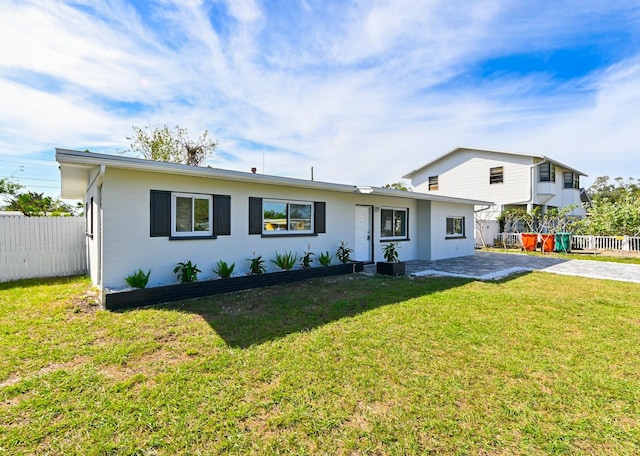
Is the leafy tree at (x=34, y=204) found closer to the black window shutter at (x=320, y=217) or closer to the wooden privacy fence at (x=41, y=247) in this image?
the wooden privacy fence at (x=41, y=247)

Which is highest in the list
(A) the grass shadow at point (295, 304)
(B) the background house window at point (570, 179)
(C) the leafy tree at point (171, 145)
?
(C) the leafy tree at point (171, 145)

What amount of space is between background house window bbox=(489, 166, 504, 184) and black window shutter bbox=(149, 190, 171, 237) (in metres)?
19.6

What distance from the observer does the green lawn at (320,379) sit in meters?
2.23

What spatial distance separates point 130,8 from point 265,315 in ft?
22.4

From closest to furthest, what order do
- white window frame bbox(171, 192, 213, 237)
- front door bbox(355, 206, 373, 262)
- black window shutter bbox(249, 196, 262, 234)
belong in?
white window frame bbox(171, 192, 213, 237) < black window shutter bbox(249, 196, 262, 234) < front door bbox(355, 206, 373, 262)

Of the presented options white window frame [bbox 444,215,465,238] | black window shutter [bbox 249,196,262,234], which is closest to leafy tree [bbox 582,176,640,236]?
white window frame [bbox 444,215,465,238]

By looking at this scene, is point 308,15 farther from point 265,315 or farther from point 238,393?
point 238,393

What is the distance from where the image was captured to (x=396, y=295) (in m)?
6.40

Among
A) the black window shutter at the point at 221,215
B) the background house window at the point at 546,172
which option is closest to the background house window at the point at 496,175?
the background house window at the point at 546,172

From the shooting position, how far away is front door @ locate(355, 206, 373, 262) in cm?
1028

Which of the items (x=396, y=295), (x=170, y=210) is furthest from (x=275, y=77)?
(x=396, y=295)

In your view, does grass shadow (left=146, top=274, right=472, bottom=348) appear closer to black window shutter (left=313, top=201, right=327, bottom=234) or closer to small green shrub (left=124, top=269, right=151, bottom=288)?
small green shrub (left=124, top=269, right=151, bottom=288)

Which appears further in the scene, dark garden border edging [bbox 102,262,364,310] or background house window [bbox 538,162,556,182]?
background house window [bbox 538,162,556,182]

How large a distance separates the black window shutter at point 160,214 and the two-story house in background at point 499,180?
16.0 meters
